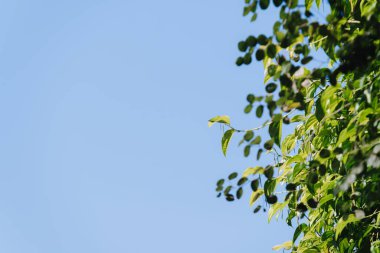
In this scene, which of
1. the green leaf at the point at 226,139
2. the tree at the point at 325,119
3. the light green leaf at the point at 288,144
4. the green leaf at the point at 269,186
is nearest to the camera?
the tree at the point at 325,119

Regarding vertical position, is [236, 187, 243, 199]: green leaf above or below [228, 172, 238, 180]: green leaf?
below

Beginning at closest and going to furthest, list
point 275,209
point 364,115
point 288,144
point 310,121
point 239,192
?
point 239,192
point 364,115
point 310,121
point 275,209
point 288,144

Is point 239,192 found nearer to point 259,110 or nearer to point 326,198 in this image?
point 259,110

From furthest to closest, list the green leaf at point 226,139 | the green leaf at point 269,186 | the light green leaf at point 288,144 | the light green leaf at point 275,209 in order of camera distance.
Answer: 1. the light green leaf at point 288,144
2. the light green leaf at point 275,209
3. the green leaf at point 226,139
4. the green leaf at point 269,186

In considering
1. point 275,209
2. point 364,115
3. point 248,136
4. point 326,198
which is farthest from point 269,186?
point 248,136

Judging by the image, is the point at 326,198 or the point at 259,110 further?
the point at 326,198

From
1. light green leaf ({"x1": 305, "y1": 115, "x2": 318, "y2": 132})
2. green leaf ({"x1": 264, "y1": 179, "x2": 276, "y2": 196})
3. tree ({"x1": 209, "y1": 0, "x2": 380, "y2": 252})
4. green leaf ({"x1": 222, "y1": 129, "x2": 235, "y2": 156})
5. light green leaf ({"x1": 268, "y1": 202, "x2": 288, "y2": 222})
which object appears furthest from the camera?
light green leaf ({"x1": 268, "y1": 202, "x2": 288, "y2": 222})

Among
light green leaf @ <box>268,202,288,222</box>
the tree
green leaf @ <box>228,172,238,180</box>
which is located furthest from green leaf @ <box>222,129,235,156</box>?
green leaf @ <box>228,172,238,180</box>

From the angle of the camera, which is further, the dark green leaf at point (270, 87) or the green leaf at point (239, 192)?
the green leaf at point (239, 192)

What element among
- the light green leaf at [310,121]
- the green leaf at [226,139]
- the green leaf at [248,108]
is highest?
the light green leaf at [310,121]

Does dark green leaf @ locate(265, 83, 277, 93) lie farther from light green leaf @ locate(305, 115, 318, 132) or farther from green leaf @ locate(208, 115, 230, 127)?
light green leaf @ locate(305, 115, 318, 132)

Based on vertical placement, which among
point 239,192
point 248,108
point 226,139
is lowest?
point 239,192

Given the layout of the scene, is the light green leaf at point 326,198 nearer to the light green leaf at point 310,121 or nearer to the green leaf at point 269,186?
the green leaf at point 269,186

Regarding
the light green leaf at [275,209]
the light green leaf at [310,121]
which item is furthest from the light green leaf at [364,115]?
the light green leaf at [275,209]
